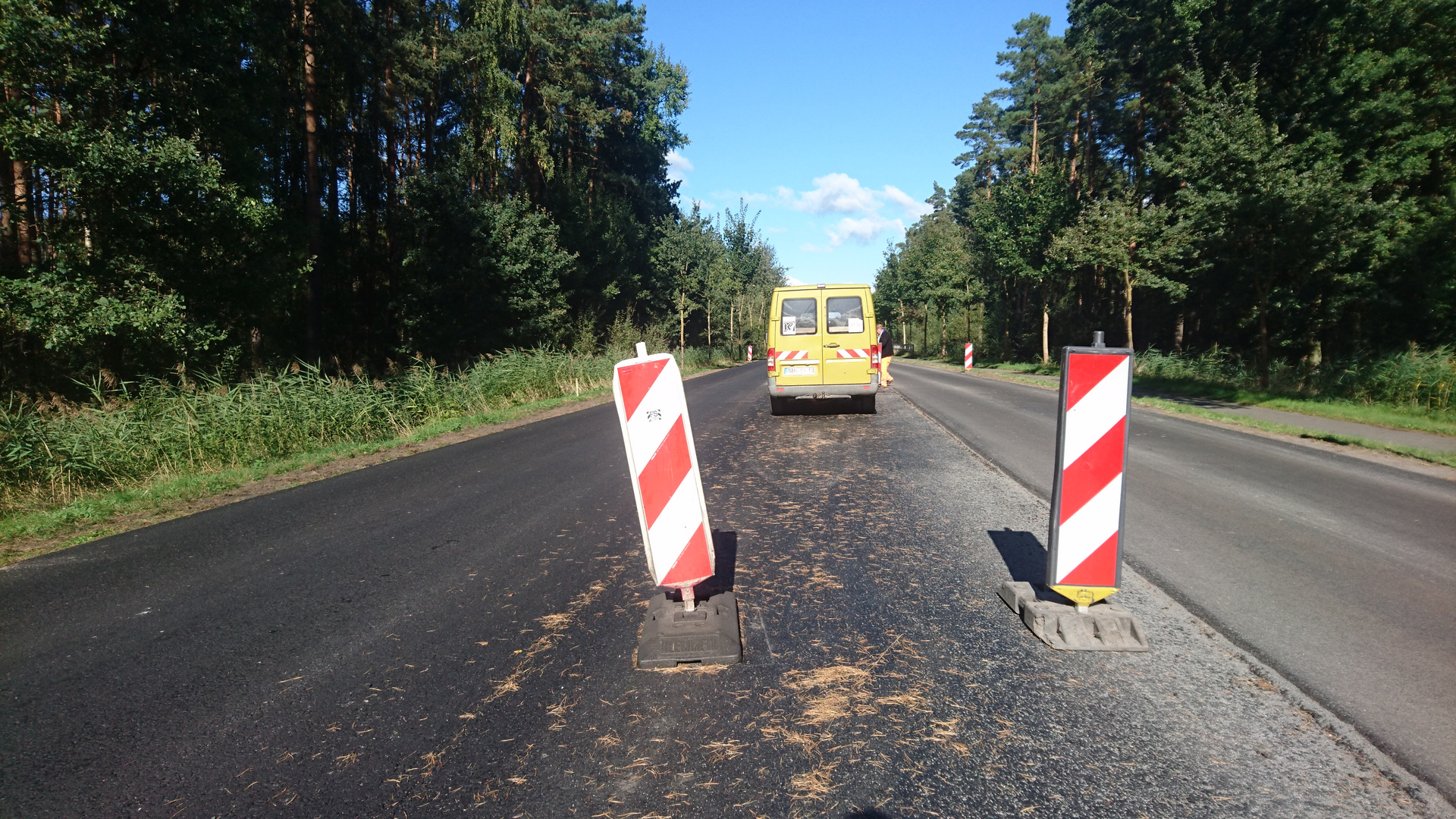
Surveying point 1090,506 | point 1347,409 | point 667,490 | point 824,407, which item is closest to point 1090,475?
point 1090,506

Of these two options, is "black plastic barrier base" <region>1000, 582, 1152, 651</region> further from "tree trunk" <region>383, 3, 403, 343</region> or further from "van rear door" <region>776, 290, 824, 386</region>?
"tree trunk" <region>383, 3, 403, 343</region>

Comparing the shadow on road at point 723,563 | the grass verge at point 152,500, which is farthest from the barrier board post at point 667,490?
the grass verge at point 152,500

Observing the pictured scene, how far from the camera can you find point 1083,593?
12.0 ft

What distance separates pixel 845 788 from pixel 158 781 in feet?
8.54

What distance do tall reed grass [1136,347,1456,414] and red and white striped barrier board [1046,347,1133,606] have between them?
588 inches

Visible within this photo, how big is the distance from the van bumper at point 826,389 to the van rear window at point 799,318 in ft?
3.36

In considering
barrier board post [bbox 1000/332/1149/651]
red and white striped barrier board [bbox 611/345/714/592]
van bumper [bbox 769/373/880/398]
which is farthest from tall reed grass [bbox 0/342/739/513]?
barrier board post [bbox 1000/332/1149/651]

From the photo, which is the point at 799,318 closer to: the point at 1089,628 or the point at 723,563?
the point at 723,563

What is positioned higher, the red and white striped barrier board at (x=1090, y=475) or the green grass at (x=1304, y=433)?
the red and white striped barrier board at (x=1090, y=475)

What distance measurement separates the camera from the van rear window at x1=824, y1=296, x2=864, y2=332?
42.7 feet

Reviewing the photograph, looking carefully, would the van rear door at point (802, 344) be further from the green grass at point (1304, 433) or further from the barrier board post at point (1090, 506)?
the barrier board post at point (1090, 506)

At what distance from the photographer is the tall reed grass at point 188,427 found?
800 cm

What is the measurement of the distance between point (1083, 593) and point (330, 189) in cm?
3426

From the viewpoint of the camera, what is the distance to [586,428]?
13.2 meters
